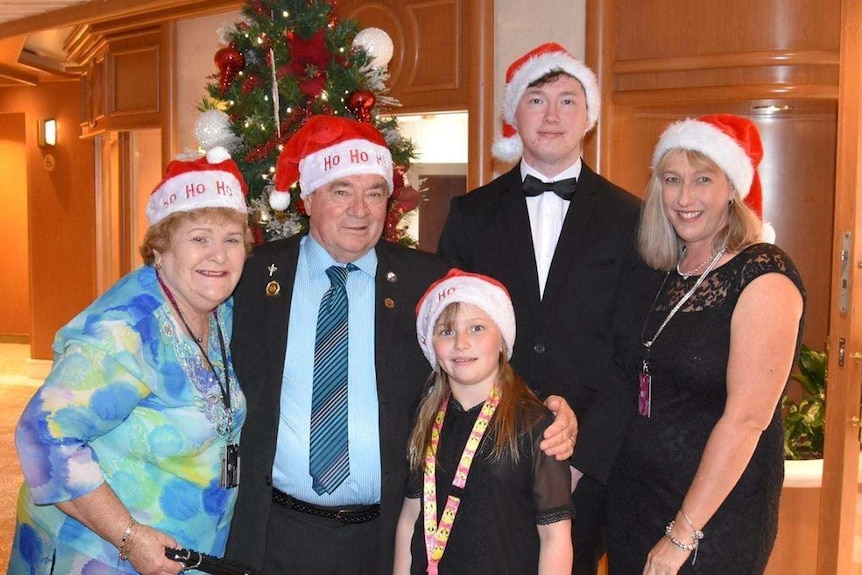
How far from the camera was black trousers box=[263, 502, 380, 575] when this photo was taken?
2.19 metres

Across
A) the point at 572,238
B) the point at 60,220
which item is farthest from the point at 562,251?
the point at 60,220

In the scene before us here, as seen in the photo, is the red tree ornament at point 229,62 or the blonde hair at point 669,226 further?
the red tree ornament at point 229,62

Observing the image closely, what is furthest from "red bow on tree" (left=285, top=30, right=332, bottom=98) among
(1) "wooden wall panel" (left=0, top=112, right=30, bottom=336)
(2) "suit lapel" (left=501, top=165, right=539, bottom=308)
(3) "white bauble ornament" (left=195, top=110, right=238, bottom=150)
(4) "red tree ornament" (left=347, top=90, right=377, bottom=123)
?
(1) "wooden wall panel" (left=0, top=112, right=30, bottom=336)

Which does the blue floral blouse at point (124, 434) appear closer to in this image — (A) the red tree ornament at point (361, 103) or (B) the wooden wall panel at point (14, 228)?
(A) the red tree ornament at point (361, 103)

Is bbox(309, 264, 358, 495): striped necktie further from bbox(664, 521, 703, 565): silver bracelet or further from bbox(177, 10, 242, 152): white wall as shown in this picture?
bbox(177, 10, 242, 152): white wall

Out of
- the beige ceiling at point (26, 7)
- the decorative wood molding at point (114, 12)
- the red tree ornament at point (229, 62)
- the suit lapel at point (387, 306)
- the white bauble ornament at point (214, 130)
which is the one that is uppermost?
the beige ceiling at point (26, 7)

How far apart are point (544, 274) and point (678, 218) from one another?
0.47 metres

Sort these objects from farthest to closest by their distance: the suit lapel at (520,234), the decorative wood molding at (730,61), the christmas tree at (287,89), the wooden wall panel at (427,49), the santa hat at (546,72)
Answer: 1. the wooden wall panel at (427,49)
2. the decorative wood molding at (730,61)
3. the christmas tree at (287,89)
4. the santa hat at (546,72)
5. the suit lapel at (520,234)

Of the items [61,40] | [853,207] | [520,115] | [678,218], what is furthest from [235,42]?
[61,40]

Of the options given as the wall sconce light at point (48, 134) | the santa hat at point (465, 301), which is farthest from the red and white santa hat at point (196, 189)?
the wall sconce light at point (48, 134)

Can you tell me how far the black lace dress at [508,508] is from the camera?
6.37 ft

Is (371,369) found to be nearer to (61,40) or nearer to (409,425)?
(409,425)

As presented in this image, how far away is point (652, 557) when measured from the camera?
2061mm

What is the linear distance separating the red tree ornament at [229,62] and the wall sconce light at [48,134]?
271 inches
